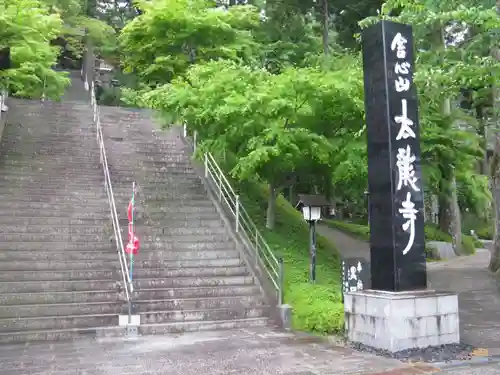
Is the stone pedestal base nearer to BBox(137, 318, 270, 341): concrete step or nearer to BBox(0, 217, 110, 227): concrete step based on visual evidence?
BBox(137, 318, 270, 341): concrete step

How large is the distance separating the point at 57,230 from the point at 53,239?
0.40 m

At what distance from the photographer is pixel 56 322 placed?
9.29 metres

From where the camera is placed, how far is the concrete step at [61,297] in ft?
31.9

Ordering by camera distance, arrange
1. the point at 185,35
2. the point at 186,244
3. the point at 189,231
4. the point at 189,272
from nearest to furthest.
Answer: the point at 189,272
the point at 186,244
the point at 189,231
the point at 185,35

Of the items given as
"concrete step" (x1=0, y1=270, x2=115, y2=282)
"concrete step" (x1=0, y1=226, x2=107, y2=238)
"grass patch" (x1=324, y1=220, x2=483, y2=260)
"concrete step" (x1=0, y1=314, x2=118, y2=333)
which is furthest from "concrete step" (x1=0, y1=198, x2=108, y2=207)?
"grass patch" (x1=324, y1=220, x2=483, y2=260)

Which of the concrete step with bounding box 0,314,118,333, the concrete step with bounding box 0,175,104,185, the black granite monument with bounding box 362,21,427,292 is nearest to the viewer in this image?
the black granite monument with bounding box 362,21,427,292

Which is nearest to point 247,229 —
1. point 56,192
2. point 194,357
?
point 56,192

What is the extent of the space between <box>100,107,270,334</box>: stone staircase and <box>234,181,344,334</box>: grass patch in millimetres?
873

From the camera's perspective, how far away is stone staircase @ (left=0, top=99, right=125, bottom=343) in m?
9.45

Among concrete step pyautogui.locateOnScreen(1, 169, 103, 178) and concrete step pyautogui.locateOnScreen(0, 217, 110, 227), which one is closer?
concrete step pyautogui.locateOnScreen(0, 217, 110, 227)

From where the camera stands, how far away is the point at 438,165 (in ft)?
42.7

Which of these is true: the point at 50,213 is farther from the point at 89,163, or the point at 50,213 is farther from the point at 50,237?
the point at 89,163

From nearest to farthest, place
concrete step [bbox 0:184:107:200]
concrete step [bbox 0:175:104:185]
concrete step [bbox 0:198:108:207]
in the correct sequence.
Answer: concrete step [bbox 0:198:108:207], concrete step [bbox 0:184:107:200], concrete step [bbox 0:175:104:185]

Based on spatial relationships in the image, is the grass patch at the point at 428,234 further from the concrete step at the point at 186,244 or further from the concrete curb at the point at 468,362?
the concrete curb at the point at 468,362
